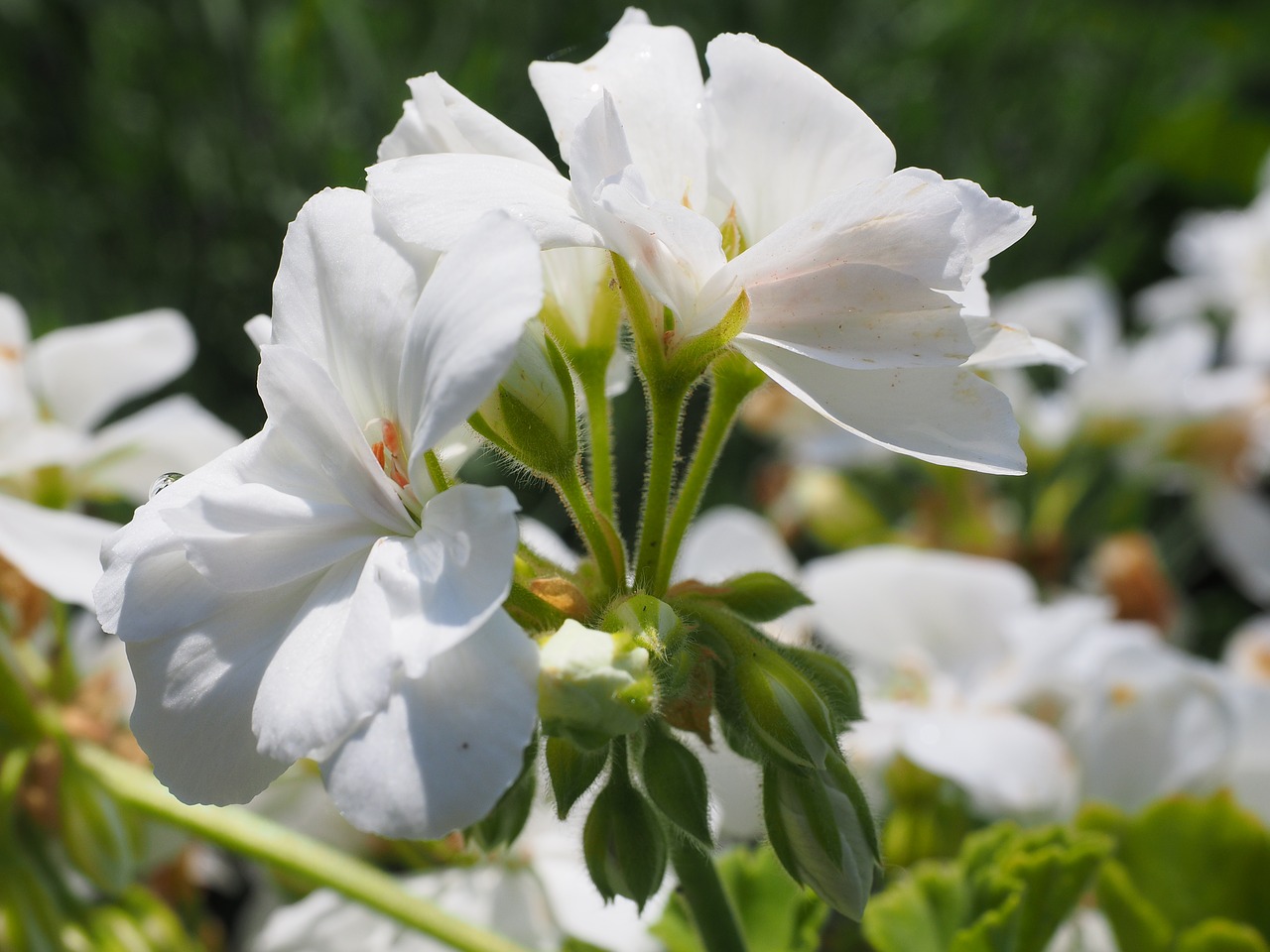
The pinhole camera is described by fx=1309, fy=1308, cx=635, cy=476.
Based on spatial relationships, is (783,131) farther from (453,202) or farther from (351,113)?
(351,113)

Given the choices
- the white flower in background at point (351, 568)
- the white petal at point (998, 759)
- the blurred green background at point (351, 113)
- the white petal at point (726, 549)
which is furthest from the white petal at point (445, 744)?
the blurred green background at point (351, 113)

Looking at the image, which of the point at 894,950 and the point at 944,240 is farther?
the point at 894,950

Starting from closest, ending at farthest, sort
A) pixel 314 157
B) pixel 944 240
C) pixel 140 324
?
pixel 944 240 → pixel 140 324 → pixel 314 157

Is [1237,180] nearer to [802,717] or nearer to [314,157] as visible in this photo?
[314,157]

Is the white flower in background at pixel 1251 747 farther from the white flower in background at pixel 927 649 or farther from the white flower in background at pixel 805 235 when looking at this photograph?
the white flower in background at pixel 805 235

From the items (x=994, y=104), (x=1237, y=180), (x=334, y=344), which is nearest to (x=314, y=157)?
(x=994, y=104)

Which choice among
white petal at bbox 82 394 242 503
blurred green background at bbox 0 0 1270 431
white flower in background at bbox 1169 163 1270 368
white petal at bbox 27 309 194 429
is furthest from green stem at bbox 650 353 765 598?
white flower in background at bbox 1169 163 1270 368
